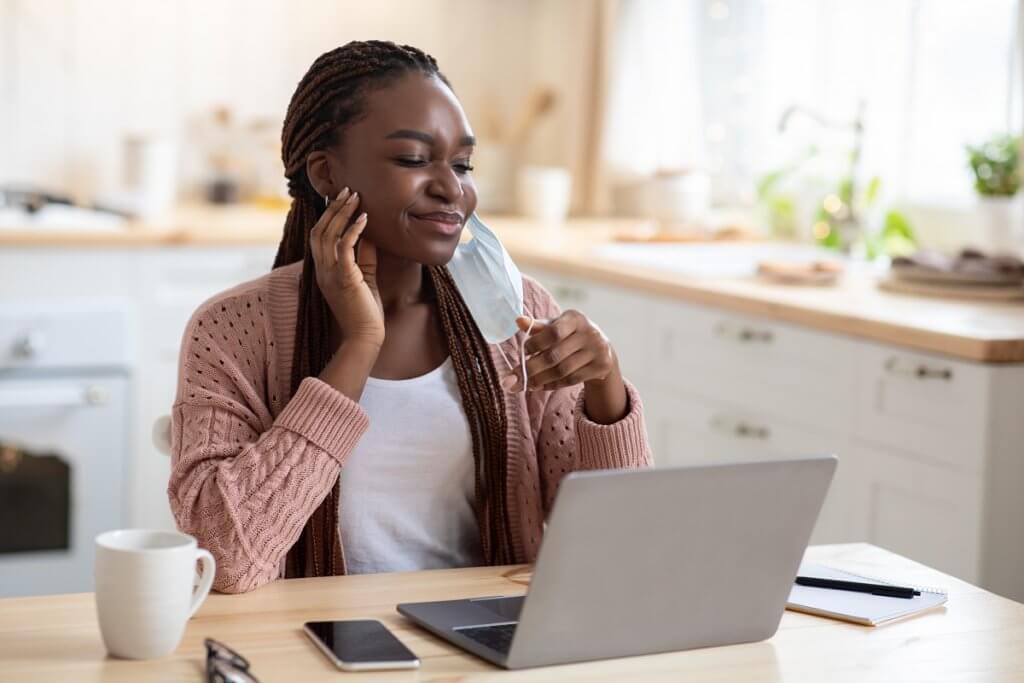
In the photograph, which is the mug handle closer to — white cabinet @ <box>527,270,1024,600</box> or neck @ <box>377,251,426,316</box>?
neck @ <box>377,251,426,316</box>

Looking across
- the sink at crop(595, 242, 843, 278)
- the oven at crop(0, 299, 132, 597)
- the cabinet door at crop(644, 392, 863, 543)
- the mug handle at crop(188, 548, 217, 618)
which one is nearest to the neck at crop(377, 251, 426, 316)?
the mug handle at crop(188, 548, 217, 618)

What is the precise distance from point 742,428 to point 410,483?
1.23 m

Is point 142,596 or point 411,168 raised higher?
point 411,168

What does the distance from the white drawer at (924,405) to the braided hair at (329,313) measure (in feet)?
2.82

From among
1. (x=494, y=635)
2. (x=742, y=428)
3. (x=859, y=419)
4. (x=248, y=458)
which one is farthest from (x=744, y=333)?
(x=494, y=635)

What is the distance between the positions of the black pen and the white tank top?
0.40 meters

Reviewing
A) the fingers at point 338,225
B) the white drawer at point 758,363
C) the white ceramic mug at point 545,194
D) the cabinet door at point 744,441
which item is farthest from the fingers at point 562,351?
the white ceramic mug at point 545,194

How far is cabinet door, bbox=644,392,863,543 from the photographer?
238 centimetres

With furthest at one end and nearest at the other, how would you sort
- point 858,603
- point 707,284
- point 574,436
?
point 707,284
point 574,436
point 858,603

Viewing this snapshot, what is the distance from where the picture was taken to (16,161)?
3.86m

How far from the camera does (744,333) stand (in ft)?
8.50

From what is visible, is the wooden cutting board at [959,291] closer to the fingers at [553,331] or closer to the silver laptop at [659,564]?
the fingers at [553,331]

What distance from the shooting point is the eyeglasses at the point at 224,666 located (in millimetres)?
991

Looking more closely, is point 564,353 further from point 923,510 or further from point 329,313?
point 923,510
